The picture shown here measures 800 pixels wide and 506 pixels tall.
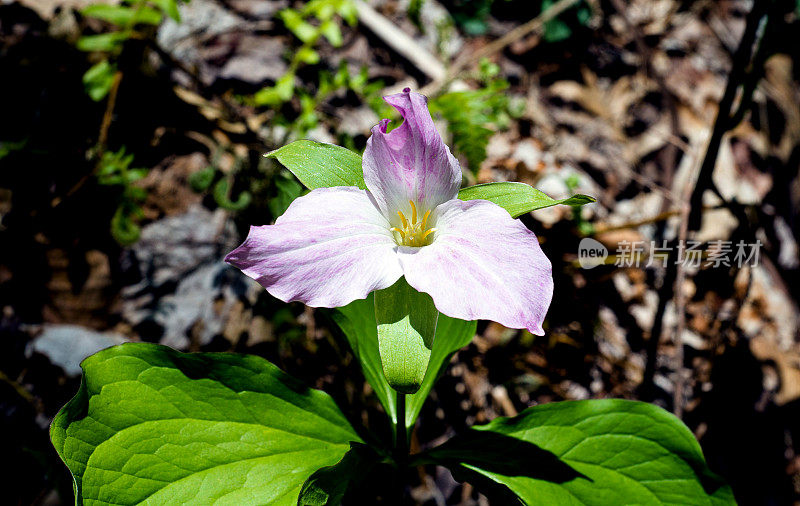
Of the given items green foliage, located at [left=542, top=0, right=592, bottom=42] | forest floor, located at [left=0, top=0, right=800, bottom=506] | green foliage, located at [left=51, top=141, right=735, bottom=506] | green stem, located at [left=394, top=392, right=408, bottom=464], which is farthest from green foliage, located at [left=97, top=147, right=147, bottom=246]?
green foliage, located at [left=542, top=0, right=592, bottom=42]

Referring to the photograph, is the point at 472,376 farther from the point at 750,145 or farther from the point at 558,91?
the point at 750,145

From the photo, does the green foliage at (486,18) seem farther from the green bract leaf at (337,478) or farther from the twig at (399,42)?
the green bract leaf at (337,478)

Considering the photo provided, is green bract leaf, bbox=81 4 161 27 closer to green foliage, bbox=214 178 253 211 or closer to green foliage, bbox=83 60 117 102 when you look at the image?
green foliage, bbox=83 60 117 102

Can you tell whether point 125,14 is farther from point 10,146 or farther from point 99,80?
point 10,146

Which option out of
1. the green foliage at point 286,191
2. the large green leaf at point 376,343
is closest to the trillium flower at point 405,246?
the large green leaf at point 376,343

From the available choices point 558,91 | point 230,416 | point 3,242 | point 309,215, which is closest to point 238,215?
point 3,242

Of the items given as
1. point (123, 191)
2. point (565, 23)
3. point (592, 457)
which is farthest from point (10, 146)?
point (565, 23)
